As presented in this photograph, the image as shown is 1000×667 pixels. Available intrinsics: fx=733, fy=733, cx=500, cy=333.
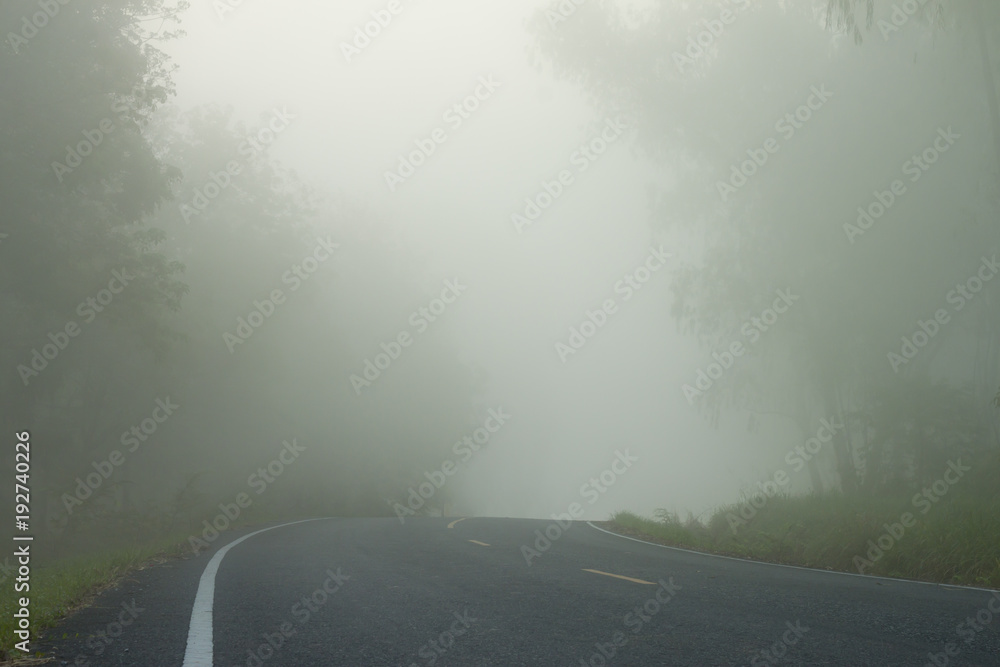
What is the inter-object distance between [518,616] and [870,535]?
8.04 m

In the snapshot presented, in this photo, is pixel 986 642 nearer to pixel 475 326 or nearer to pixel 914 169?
pixel 914 169

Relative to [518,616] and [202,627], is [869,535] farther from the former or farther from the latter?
[202,627]

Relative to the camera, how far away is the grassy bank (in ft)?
32.6

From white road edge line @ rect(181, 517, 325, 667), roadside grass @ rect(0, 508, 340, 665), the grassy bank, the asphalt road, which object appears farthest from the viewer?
the grassy bank

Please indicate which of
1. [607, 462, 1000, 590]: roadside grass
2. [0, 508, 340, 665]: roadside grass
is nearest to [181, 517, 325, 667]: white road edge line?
[0, 508, 340, 665]: roadside grass

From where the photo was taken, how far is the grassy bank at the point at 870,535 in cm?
993

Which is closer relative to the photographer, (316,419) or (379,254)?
(316,419)

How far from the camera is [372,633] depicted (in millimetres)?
5367

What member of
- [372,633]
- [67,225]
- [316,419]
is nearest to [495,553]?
[372,633]

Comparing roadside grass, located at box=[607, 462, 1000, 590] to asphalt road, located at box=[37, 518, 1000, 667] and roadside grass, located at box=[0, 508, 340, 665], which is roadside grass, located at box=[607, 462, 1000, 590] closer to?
asphalt road, located at box=[37, 518, 1000, 667]

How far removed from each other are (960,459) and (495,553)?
1239 centimetres

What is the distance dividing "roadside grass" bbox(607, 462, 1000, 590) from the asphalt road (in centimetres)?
138

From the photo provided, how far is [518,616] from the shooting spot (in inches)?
236

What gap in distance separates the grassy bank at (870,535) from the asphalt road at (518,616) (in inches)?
55.4
